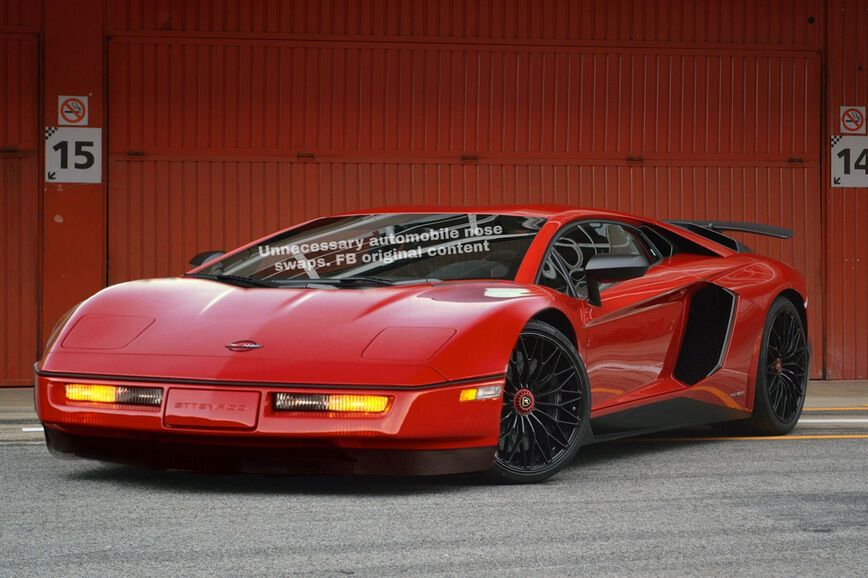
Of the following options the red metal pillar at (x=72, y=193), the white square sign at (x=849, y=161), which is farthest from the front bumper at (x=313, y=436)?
the white square sign at (x=849, y=161)

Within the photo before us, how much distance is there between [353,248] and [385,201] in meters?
5.28

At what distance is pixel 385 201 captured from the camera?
11.6m

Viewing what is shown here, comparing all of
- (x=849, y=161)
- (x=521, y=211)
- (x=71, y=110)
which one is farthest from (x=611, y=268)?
(x=849, y=161)

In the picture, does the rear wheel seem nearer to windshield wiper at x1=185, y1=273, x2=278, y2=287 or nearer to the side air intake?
the side air intake

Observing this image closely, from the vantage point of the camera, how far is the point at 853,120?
476 inches

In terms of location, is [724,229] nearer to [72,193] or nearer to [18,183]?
[72,193]

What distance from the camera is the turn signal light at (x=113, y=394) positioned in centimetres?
536

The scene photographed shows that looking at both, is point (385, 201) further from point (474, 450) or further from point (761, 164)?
point (474, 450)

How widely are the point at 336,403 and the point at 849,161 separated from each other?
796 centimetres

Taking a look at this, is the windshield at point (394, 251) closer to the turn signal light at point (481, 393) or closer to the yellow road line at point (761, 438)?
the turn signal light at point (481, 393)

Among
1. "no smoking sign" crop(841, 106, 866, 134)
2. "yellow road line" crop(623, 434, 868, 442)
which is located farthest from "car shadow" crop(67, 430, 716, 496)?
"no smoking sign" crop(841, 106, 866, 134)

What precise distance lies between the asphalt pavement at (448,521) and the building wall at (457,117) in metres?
5.01

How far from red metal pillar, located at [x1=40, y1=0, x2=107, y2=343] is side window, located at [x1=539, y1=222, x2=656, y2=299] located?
5540 millimetres

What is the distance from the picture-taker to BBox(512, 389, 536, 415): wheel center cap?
566 centimetres
